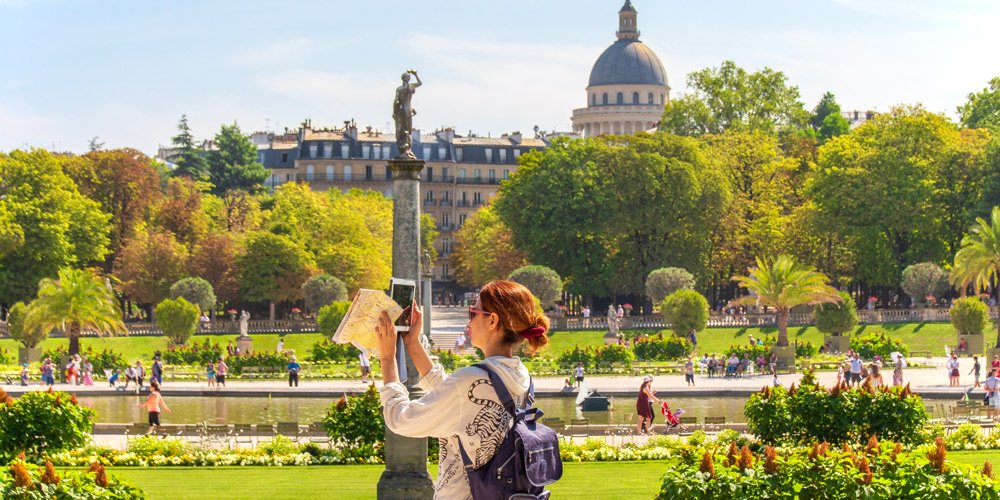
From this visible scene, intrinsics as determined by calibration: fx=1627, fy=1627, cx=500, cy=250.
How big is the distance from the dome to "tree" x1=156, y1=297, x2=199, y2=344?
10574cm

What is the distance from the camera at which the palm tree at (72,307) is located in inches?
2360

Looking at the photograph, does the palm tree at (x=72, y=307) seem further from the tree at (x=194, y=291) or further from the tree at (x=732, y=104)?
the tree at (x=732, y=104)

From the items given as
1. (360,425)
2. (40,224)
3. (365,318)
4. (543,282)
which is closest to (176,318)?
(40,224)

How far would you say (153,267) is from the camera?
81.8m

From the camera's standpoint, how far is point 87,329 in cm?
7294

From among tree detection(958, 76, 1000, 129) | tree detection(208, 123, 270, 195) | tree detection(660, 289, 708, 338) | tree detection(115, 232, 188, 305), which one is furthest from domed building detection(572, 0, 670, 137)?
tree detection(660, 289, 708, 338)

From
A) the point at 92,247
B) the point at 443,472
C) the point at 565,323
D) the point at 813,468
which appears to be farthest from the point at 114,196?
the point at 443,472

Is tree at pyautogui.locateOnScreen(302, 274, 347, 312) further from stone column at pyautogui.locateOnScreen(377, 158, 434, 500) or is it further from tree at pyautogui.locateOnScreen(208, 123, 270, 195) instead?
stone column at pyautogui.locateOnScreen(377, 158, 434, 500)

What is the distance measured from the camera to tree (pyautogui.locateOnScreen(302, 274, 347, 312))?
78812 mm

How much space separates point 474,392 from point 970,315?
2253 inches

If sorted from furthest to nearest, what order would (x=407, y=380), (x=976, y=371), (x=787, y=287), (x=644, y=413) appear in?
1. (x=787, y=287)
2. (x=976, y=371)
3. (x=644, y=413)
4. (x=407, y=380)

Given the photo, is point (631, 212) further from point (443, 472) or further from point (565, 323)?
point (443, 472)

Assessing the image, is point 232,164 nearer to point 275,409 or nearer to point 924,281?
point 924,281

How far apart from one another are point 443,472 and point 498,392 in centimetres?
51
